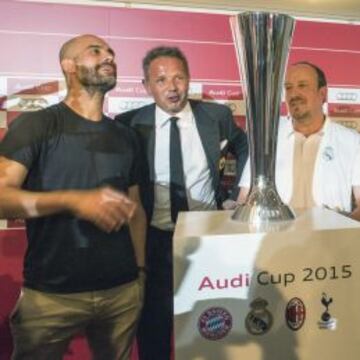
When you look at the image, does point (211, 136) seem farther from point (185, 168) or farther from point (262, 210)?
point (262, 210)

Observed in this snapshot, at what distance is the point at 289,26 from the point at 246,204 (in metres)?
0.34

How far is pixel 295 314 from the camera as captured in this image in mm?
722

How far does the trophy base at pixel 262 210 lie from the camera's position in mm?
817

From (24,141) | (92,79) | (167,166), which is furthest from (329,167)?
(24,141)

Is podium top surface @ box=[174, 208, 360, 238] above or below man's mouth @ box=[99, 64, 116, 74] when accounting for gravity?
below

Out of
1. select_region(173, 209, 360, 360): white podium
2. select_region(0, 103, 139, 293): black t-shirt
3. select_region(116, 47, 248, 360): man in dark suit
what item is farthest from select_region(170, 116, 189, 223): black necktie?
select_region(173, 209, 360, 360): white podium

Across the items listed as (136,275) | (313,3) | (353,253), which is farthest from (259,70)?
(313,3)

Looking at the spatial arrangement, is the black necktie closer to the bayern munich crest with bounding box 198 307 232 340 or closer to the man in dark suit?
the man in dark suit

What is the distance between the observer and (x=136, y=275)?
1.28 meters

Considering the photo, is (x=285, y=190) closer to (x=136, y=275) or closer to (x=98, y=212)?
(x=136, y=275)

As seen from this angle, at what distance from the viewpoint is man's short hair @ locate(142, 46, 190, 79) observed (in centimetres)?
167

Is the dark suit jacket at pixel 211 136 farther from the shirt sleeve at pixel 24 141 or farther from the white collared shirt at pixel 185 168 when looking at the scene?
the shirt sleeve at pixel 24 141

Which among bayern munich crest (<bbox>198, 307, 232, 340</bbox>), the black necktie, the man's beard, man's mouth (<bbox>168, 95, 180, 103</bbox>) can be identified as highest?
the man's beard

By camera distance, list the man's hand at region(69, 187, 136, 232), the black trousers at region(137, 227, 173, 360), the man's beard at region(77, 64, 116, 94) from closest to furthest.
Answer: the man's hand at region(69, 187, 136, 232) → the man's beard at region(77, 64, 116, 94) → the black trousers at region(137, 227, 173, 360)
